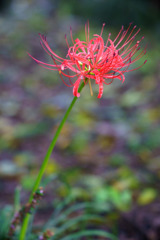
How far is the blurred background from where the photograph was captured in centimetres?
252

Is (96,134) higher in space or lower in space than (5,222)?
higher

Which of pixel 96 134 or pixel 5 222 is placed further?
pixel 96 134

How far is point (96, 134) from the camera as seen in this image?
3824 mm

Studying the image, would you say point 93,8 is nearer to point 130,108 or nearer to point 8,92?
point 8,92

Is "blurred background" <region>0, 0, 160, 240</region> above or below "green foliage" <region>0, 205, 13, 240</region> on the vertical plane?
above

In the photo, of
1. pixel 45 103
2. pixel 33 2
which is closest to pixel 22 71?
pixel 45 103

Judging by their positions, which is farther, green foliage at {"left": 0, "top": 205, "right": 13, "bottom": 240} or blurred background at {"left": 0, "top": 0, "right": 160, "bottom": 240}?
blurred background at {"left": 0, "top": 0, "right": 160, "bottom": 240}

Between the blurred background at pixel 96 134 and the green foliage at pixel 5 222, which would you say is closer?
the green foliage at pixel 5 222

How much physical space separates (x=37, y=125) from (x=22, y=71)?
8.94 ft

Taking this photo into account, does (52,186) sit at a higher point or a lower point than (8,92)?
lower

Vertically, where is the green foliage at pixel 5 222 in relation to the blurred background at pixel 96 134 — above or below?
below

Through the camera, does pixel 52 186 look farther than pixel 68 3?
No

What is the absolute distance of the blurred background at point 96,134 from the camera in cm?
252

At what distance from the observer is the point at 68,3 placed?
33.1 ft
